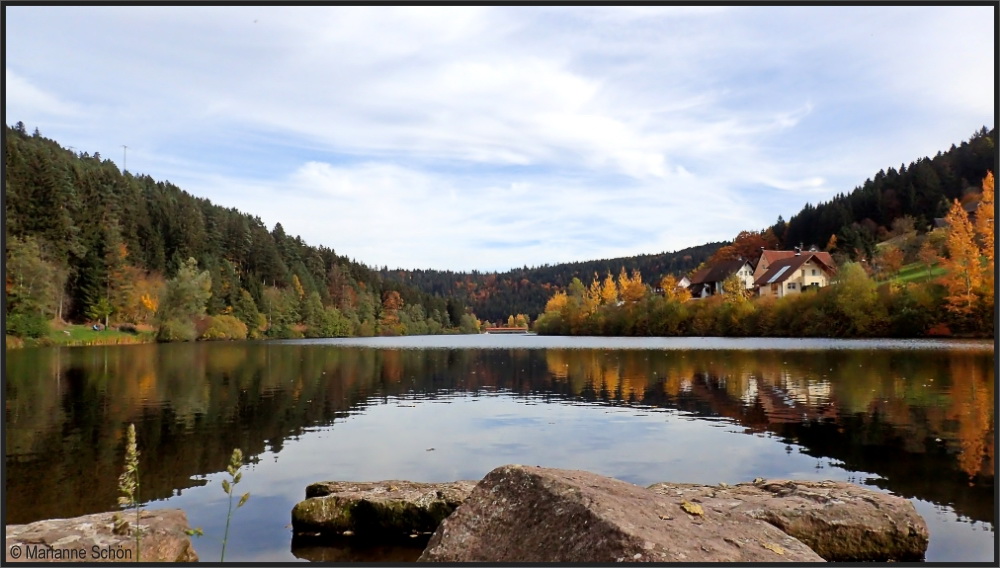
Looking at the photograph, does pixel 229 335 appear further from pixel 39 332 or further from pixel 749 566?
pixel 749 566

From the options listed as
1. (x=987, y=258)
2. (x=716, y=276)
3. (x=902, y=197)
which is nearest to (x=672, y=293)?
(x=716, y=276)

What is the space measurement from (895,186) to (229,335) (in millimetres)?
139788

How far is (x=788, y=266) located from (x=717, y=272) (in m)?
26.7

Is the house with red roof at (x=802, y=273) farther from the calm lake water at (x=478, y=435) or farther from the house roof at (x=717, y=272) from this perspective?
the calm lake water at (x=478, y=435)

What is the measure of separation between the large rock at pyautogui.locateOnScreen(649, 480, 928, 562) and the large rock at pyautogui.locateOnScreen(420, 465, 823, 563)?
4.47 feet

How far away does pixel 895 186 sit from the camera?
14575cm

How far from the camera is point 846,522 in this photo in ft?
31.4

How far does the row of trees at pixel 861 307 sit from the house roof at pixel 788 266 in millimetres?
13895

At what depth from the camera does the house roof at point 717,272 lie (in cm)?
14775

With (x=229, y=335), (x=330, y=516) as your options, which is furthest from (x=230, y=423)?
(x=229, y=335)

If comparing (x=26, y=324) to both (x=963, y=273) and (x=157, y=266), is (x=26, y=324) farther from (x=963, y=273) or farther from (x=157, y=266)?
(x=963, y=273)

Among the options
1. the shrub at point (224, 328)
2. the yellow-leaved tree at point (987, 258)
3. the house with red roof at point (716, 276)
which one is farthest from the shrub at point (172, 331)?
the house with red roof at point (716, 276)

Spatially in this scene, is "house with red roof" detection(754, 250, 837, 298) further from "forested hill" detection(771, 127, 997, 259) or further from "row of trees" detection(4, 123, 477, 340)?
"row of trees" detection(4, 123, 477, 340)

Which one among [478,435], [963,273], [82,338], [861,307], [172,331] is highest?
[963,273]
